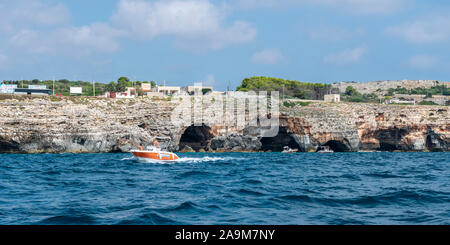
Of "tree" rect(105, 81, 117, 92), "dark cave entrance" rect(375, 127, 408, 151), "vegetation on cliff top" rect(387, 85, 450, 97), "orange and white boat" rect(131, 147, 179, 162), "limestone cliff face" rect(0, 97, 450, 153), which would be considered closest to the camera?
"orange and white boat" rect(131, 147, 179, 162)

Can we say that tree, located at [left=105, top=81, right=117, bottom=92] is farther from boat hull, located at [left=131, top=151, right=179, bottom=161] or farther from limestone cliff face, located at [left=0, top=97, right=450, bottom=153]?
boat hull, located at [left=131, top=151, right=179, bottom=161]

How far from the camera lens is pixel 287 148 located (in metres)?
69.9

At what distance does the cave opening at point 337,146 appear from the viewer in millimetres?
70812

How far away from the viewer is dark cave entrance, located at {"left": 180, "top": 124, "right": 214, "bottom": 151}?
221 ft

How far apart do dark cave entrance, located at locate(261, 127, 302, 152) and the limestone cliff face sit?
17 cm

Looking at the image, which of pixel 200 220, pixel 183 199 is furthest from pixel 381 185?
pixel 200 220

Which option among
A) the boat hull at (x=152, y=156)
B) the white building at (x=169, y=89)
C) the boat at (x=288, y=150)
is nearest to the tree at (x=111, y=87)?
the white building at (x=169, y=89)

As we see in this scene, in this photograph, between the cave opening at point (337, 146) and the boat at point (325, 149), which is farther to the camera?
the cave opening at point (337, 146)

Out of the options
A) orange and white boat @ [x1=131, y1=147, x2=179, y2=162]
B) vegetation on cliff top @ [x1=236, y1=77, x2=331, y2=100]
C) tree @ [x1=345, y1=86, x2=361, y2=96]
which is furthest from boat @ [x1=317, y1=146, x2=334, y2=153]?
tree @ [x1=345, y1=86, x2=361, y2=96]

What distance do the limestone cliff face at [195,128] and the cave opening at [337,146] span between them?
185 mm

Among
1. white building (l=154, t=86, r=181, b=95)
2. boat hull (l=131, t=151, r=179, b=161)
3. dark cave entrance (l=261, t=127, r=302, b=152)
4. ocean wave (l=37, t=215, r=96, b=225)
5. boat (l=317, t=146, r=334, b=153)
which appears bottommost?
boat (l=317, t=146, r=334, b=153)

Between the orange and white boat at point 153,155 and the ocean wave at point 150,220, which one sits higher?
the ocean wave at point 150,220

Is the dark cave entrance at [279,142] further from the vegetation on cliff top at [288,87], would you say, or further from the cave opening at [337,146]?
the vegetation on cliff top at [288,87]
